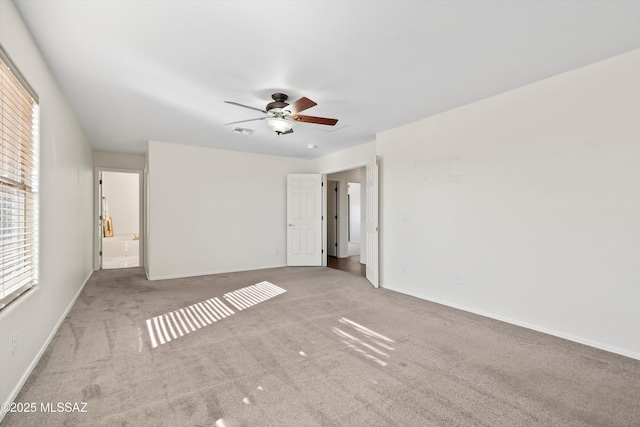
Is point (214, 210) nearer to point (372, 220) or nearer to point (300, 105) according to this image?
point (372, 220)

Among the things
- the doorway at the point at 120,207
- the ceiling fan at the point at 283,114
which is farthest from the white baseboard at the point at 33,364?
the doorway at the point at 120,207

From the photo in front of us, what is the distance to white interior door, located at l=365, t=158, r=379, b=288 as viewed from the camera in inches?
192

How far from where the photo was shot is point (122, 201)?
12758 millimetres

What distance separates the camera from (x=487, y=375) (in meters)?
2.24

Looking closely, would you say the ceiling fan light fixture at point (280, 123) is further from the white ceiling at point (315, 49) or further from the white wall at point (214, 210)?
the white wall at point (214, 210)

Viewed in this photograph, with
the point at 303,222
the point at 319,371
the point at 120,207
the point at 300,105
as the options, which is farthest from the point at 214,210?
the point at 120,207

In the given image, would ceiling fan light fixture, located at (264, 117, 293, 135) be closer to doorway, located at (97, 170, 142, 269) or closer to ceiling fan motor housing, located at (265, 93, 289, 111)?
ceiling fan motor housing, located at (265, 93, 289, 111)

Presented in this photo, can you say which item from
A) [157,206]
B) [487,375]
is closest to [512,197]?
[487,375]

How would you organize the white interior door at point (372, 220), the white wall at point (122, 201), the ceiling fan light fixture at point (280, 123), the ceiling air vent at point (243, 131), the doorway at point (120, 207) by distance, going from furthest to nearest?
the white wall at point (122, 201), the doorway at point (120, 207), the white interior door at point (372, 220), the ceiling air vent at point (243, 131), the ceiling fan light fixture at point (280, 123)

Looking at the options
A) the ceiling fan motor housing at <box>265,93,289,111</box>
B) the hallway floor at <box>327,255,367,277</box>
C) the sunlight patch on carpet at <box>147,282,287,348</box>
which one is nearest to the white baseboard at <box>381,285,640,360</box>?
the hallway floor at <box>327,255,367,277</box>

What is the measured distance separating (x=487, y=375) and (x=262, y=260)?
507cm

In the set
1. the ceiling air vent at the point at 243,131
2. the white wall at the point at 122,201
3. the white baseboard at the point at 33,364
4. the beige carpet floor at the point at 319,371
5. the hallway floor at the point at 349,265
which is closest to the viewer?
the beige carpet floor at the point at 319,371

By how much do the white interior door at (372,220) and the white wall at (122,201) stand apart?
11.2 meters

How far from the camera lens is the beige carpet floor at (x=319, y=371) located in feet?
5.90
